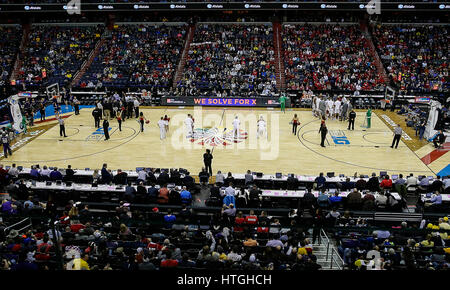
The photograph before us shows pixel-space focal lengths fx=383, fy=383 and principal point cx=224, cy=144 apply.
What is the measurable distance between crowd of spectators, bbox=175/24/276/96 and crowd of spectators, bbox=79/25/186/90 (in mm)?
1991

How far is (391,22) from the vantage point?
44406 millimetres

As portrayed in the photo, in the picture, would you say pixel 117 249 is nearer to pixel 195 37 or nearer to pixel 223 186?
pixel 223 186

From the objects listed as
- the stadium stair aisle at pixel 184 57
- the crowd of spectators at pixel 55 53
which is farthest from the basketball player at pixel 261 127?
the crowd of spectators at pixel 55 53

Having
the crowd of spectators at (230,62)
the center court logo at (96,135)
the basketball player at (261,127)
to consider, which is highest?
the crowd of spectators at (230,62)

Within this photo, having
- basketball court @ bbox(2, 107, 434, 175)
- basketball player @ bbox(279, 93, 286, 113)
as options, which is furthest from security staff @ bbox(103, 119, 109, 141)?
basketball player @ bbox(279, 93, 286, 113)

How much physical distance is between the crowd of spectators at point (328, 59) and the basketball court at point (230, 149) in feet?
24.1

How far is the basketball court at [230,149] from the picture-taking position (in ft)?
69.6

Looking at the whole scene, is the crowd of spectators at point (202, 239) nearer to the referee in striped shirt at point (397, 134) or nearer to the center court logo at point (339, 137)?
the referee in striped shirt at point (397, 134)

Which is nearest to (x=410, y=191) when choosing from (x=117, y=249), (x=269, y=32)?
(x=117, y=249)

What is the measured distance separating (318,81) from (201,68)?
11817 mm

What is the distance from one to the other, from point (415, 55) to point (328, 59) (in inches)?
363

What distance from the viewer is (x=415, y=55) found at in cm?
4003

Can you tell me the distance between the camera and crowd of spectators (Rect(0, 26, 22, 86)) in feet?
136

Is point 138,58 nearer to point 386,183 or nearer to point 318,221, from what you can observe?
point 386,183
